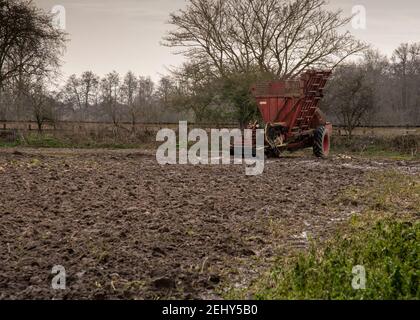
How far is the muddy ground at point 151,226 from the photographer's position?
16.1 feet

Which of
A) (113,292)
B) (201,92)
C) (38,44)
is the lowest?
(113,292)

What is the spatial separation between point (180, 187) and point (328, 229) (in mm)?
4091

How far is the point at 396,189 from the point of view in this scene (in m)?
10.4

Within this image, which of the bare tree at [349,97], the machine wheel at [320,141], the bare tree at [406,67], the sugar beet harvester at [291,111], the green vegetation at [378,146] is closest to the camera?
the sugar beet harvester at [291,111]

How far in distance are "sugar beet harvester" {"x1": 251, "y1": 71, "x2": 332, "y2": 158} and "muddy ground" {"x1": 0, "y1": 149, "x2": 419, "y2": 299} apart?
367cm

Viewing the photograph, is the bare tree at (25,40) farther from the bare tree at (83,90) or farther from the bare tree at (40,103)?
the bare tree at (83,90)

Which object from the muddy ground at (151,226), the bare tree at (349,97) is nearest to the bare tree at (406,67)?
the bare tree at (349,97)

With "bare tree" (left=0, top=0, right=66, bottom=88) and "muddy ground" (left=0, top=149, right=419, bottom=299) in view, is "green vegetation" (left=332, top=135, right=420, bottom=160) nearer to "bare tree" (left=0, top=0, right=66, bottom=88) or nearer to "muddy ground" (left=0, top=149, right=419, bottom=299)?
"muddy ground" (left=0, top=149, right=419, bottom=299)

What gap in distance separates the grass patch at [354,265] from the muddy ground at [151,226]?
1.02 feet

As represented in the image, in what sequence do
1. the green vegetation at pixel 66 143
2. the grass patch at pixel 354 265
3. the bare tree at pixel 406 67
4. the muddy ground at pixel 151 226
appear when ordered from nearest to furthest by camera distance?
1. the grass patch at pixel 354 265
2. the muddy ground at pixel 151 226
3. the green vegetation at pixel 66 143
4. the bare tree at pixel 406 67

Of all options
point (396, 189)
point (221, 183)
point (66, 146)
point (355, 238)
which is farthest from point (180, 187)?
point (66, 146)

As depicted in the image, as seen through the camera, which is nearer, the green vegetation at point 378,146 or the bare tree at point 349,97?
the green vegetation at point 378,146

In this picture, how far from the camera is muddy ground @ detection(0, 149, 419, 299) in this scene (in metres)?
4.91

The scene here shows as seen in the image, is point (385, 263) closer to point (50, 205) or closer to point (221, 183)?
point (50, 205)
